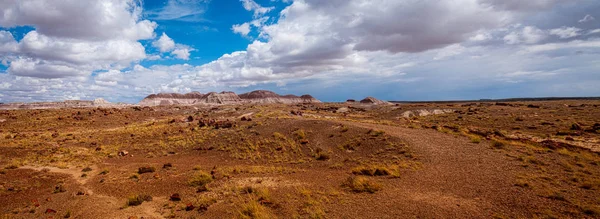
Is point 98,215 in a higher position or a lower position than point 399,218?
lower

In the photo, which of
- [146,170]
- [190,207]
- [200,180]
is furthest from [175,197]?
[146,170]

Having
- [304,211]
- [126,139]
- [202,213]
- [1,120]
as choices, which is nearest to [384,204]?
[304,211]

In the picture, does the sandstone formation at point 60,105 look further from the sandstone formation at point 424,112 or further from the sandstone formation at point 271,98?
the sandstone formation at point 424,112

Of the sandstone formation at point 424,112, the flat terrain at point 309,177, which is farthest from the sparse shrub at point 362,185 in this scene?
the sandstone formation at point 424,112

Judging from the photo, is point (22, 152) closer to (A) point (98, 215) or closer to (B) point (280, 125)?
(A) point (98, 215)

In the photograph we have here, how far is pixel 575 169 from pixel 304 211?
1321 cm

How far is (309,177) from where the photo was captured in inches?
512

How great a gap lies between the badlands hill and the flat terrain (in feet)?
424

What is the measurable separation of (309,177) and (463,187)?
6873mm

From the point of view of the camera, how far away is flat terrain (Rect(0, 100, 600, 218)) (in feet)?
28.6

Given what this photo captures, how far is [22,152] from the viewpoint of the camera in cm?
2184

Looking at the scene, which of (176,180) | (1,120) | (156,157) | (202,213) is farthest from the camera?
(1,120)

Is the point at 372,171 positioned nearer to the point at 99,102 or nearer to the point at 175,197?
the point at 175,197

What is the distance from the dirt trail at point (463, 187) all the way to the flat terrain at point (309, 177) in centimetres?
5
